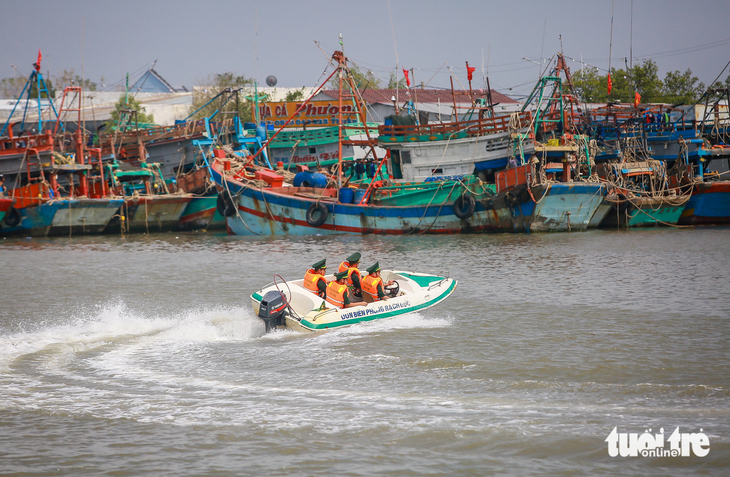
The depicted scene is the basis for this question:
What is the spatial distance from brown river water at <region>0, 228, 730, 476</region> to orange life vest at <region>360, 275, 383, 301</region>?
0.69m

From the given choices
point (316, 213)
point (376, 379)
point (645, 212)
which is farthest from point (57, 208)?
point (645, 212)

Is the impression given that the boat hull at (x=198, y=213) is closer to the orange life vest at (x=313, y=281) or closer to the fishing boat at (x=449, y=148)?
the fishing boat at (x=449, y=148)

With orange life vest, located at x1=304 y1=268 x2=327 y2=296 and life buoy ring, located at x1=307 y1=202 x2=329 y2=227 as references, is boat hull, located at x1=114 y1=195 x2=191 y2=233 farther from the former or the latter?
A: orange life vest, located at x1=304 y1=268 x2=327 y2=296

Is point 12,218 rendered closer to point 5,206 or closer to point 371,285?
point 5,206

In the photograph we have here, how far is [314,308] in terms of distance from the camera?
12734 mm

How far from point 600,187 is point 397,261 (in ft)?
35.1

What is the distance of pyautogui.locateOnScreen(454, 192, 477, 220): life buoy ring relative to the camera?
28.1 meters

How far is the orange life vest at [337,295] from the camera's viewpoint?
13.4 metres

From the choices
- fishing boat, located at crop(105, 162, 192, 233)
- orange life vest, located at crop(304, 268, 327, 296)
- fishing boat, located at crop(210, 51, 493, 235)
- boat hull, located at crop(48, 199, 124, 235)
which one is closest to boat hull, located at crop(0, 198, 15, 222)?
boat hull, located at crop(48, 199, 124, 235)

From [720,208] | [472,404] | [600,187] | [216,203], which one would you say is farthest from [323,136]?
[472,404]

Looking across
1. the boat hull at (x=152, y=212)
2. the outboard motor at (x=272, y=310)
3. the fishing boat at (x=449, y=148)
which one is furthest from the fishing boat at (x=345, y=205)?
the outboard motor at (x=272, y=310)

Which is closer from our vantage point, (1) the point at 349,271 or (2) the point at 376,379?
(2) the point at 376,379

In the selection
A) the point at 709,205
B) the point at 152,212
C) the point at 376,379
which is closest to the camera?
the point at 376,379

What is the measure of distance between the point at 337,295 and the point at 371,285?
0.74 meters
